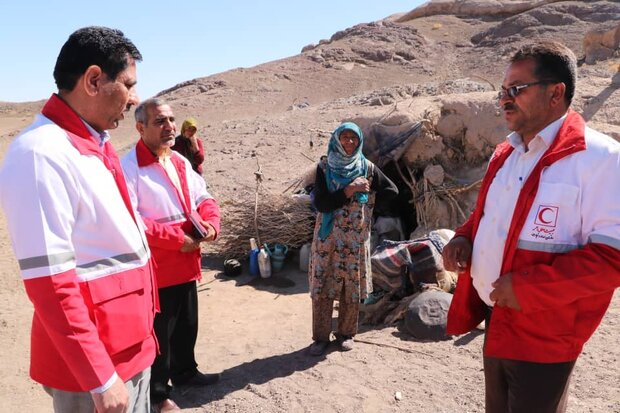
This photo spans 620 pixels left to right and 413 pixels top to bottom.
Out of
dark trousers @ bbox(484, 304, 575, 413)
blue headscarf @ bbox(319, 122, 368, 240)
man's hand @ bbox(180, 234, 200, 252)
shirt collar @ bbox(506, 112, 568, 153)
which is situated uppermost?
shirt collar @ bbox(506, 112, 568, 153)

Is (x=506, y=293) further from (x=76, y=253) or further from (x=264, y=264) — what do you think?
(x=264, y=264)

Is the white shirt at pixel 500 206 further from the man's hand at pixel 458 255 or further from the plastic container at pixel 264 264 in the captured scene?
the plastic container at pixel 264 264

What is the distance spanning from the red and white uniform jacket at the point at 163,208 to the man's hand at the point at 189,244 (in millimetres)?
33

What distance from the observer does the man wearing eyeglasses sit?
6.19ft

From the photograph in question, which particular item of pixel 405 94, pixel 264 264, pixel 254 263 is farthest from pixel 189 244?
pixel 405 94

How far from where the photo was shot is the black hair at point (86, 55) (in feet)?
5.89

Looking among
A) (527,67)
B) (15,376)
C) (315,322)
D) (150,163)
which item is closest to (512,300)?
(527,67)

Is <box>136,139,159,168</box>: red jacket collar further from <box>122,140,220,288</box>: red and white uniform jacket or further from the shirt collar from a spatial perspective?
the shirt collar

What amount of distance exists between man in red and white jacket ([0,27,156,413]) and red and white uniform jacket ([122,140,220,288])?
1301mm

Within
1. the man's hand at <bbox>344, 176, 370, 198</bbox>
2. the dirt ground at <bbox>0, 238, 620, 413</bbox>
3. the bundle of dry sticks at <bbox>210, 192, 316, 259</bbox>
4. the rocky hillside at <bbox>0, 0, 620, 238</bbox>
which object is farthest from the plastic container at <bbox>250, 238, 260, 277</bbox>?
the man's hand at <bbox>344, 176, 370, 198</bbox>

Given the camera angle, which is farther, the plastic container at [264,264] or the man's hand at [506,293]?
the plastic container at [264,264]

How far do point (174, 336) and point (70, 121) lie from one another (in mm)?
2364

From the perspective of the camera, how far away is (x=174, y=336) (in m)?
3.86

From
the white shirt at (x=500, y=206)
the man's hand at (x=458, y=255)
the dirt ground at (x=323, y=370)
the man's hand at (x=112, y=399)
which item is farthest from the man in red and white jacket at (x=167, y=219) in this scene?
the white shirt at (x=500, y=206)
